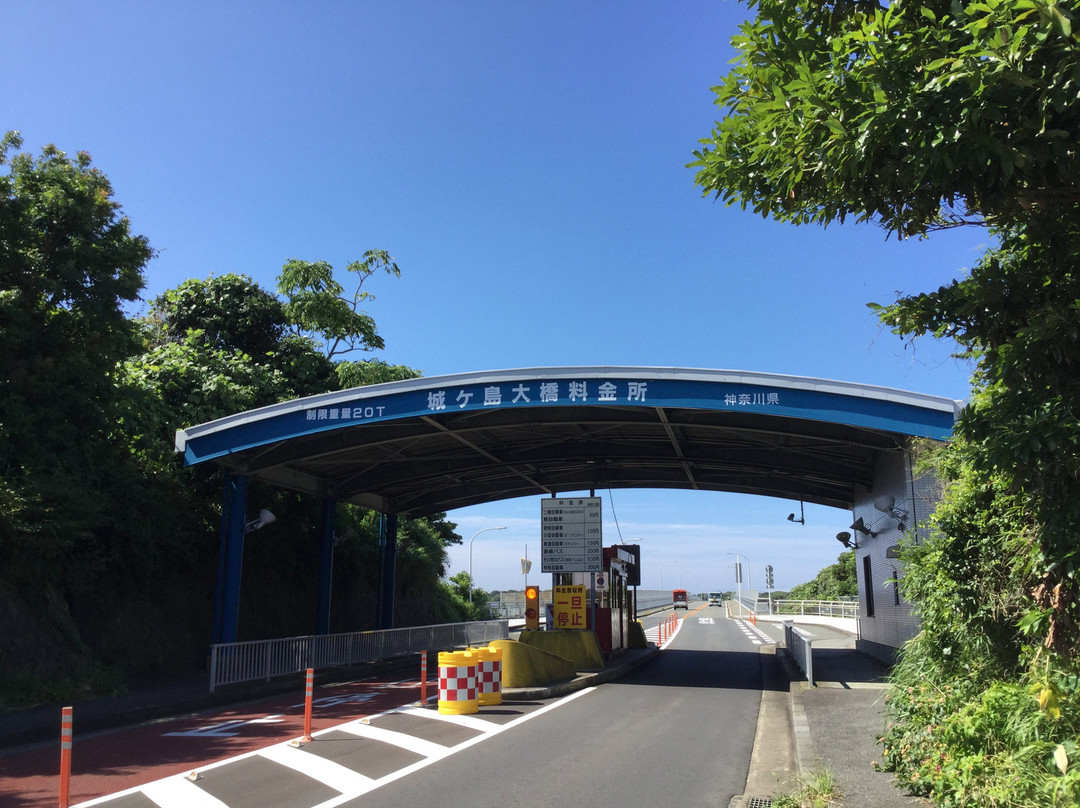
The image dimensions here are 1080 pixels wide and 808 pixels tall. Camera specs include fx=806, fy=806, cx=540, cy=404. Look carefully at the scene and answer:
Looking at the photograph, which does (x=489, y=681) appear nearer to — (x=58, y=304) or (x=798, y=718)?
(x=798, y=718)

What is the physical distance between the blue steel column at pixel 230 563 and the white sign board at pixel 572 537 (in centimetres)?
732

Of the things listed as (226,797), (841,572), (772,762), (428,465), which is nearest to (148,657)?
(428,465)

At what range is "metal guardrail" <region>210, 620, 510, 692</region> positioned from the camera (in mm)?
15805

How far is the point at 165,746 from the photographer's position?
10.4 m

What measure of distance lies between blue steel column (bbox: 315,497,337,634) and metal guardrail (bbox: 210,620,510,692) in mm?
1567

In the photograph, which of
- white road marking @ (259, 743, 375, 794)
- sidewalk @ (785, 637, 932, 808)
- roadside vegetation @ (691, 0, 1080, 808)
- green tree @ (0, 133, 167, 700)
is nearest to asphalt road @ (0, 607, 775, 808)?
white road marking @ (259, 743, 375, 794)

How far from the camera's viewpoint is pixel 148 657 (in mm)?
17891

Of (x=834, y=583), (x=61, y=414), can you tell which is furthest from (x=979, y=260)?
(x=834, y=583)

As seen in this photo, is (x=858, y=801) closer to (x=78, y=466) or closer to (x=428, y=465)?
(x=78, y=466)

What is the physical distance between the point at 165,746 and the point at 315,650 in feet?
27.6

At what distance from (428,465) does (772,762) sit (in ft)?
51.0

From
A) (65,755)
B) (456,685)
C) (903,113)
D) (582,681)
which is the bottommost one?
(582,681)

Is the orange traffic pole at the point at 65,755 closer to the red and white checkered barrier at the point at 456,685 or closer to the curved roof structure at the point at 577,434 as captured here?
the red and white checkered barrier at the point at 456,685

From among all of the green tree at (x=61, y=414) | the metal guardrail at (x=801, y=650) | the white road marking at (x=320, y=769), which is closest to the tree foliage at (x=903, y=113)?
the white road marking at (x=320, y=769)
